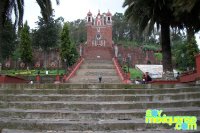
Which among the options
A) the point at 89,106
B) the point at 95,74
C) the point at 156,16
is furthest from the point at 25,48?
the point at 89,106

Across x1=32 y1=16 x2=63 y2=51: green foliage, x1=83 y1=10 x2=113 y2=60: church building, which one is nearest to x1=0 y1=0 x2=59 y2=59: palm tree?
x1=32 y1=16 x2=63 y2=51: green foliage

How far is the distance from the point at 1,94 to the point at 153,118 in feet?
17.8

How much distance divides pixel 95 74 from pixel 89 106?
89.3ft

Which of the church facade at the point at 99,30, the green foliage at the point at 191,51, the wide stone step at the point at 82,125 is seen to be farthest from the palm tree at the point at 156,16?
the church facade at the point at 99,30

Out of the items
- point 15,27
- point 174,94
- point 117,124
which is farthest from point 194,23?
point 117,124

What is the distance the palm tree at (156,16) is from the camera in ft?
62.1

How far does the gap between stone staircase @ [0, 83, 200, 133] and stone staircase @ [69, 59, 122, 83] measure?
2054 centimetres

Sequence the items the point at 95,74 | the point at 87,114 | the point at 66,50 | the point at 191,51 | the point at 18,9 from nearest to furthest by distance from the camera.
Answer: the point at 87,114 < the point at 18,9 < the point at 95,74 < the point at 191,51 < the point at 66,50

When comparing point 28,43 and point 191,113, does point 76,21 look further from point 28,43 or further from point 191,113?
point 191,113

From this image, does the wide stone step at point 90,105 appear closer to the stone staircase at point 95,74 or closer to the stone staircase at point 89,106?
the stone staircase at point 89,106

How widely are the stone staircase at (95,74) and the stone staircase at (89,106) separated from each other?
809 inches

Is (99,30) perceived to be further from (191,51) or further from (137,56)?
(191,51)

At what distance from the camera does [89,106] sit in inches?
400

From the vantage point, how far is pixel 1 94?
1159cm
